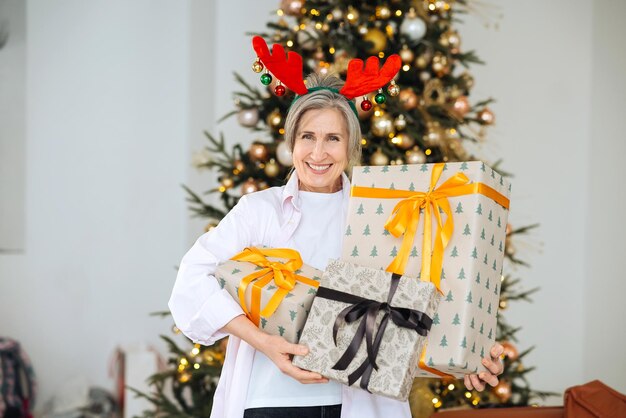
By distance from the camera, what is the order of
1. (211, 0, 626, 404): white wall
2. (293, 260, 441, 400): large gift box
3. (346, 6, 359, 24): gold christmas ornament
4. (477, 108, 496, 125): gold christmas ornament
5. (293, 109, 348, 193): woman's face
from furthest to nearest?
(211, 0, 626, 404): white wall, (477, 108, 496, 125): gold christmas ornament, (346, 6, 359, 24): gold christmas ornament, (293, 109, 348, 193): woman's face, (293, 260, 441, 400): large gift box

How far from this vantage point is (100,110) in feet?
14.3

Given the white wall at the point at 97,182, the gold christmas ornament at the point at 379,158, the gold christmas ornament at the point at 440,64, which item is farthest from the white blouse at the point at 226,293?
the white wall at the point at 97,182

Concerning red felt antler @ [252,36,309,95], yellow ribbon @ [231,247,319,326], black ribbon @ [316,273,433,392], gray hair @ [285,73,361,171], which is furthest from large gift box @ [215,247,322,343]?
red felt antler @ [252,36,309,95]

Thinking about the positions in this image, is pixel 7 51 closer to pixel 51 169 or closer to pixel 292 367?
pixel 51 169

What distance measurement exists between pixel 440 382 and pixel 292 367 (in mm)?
1508

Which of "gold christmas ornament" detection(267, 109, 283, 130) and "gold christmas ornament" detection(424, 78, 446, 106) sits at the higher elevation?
"gold christmas ornament" detection(424, 78, 446, 106)

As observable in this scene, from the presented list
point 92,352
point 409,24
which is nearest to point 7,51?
point 92,352

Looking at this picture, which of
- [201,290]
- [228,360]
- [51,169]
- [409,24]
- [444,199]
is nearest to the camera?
[444,199]

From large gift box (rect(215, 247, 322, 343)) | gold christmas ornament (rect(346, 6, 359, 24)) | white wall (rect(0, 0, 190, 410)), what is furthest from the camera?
white wall (rect(0, 0, 190, 410))

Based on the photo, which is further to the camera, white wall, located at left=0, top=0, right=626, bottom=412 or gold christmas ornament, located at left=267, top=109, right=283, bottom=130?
white wall, located at left=0, top=0, right=626, bottom=412

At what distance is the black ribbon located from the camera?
1521 mm

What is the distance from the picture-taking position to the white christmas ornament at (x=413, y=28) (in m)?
2.92

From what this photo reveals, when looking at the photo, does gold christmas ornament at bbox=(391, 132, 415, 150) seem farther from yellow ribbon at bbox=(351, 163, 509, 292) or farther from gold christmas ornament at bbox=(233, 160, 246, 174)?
yellow ribbon at bbox=(351, 163, 509, 292)

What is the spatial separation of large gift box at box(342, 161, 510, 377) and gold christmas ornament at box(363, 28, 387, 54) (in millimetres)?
1322
